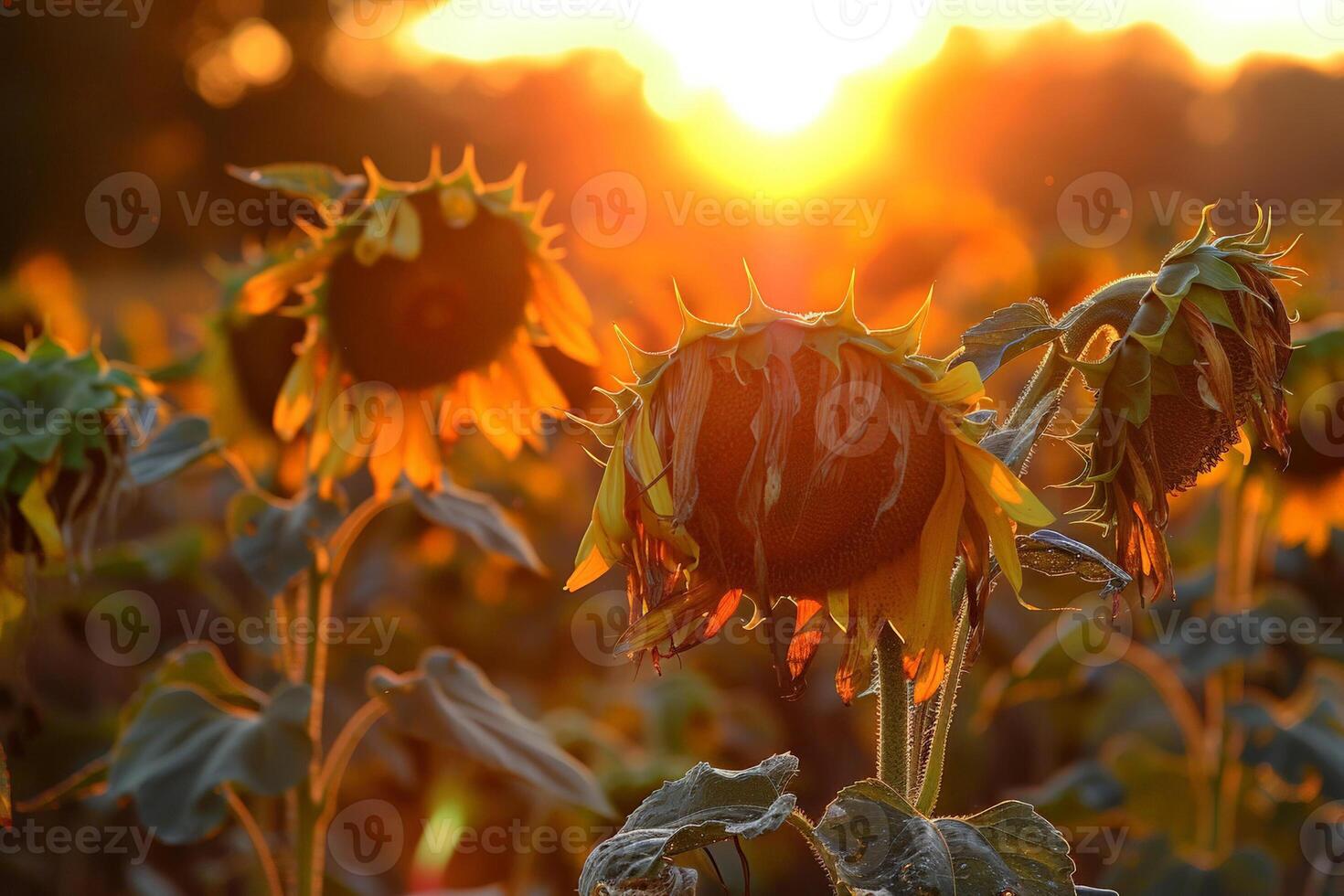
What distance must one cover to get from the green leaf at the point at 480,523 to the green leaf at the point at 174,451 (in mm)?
236

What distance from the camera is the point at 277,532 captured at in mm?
1338

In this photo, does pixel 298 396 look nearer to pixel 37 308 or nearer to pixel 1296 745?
pixel 37 308

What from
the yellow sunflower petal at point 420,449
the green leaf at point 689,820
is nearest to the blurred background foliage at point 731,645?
the yellow sunflower petal at point 420,449

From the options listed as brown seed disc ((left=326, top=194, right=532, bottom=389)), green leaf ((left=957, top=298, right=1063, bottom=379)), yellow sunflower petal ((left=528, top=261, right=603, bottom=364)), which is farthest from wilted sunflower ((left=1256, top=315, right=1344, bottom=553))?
green leaf ((left=957, top=298, right=1063, bottom=379))

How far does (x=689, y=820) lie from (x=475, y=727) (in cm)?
68

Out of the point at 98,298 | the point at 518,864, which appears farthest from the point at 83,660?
the point at 98,298

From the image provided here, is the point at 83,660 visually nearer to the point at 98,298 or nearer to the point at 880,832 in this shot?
the point at 880,832

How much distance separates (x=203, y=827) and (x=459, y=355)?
0.65m

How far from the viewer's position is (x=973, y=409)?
2.37ft

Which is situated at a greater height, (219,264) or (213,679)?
(219,264)

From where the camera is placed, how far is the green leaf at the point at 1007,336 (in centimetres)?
73

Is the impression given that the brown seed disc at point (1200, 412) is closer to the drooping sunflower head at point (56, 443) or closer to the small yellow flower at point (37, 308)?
the drooping sunflower head at point (56, 443)

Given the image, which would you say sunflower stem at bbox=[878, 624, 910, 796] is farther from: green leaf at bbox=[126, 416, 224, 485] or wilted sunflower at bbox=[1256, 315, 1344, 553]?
wilted sunflower at bbox=[1256, 315, 1344, 553]

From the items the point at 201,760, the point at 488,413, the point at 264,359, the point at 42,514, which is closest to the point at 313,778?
the point at 201,760
